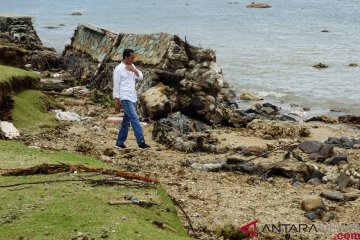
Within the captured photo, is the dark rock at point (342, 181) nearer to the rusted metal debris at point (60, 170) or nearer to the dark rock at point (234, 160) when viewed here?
the dark rock at point (234, 160)

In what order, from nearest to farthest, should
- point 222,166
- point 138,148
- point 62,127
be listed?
point 222,166
point 138,148
point 62,127

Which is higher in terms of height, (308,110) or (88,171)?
(88,171)

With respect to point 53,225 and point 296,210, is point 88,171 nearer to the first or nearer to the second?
point 53,225

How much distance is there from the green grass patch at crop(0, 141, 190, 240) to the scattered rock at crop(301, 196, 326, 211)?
Result: 6.41 feet

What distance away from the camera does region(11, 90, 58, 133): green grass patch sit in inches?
472

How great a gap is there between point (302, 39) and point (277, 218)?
3360 centimetres

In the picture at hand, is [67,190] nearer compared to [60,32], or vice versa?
[67,190]

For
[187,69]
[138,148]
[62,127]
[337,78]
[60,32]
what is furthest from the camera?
[60,32]

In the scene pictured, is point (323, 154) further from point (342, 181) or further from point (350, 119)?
point (350, 119)

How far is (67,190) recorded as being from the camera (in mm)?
6695

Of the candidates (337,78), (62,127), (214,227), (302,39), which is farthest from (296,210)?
(302,39)

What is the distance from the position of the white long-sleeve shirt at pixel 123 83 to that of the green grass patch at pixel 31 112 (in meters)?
2.15

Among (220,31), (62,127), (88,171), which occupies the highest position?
(88,171)

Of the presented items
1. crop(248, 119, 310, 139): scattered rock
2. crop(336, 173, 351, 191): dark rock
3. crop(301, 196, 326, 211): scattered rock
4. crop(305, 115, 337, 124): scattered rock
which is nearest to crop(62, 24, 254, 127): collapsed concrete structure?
crop(248, 119, 310, 139): scattered rock
